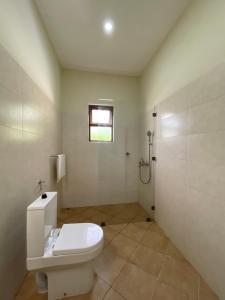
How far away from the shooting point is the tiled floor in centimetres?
127

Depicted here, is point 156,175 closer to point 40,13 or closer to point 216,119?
point 216,119

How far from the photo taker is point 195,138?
1524 mm

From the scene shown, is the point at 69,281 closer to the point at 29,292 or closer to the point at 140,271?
the point at 29,292

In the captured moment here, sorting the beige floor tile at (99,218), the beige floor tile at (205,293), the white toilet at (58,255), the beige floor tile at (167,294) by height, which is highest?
the white toilet at (58,255)

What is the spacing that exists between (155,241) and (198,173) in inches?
44.4

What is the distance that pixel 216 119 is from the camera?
4.19 ft

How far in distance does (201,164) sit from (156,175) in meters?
1.00

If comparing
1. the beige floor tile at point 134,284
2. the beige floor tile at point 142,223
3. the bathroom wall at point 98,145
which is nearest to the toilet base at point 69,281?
the beige floor tile at point 134,284

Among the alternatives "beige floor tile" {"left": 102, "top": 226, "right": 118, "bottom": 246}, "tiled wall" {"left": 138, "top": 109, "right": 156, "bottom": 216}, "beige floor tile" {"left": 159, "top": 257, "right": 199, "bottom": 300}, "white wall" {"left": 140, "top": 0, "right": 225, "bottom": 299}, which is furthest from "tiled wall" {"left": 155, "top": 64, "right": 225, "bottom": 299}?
"beige floor tile" {"left": 102, "top": 226, "right": 118, "bottom": 246}

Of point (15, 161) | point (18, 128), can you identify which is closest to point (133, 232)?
point (15, 161)

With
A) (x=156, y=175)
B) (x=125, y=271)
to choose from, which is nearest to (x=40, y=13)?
(x=156, y=175)

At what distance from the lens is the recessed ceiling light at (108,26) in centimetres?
185

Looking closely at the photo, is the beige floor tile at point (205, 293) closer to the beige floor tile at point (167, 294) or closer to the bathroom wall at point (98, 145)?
the beige floor tile at point (167, 294)

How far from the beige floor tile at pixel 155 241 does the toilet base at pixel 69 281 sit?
919 mm
